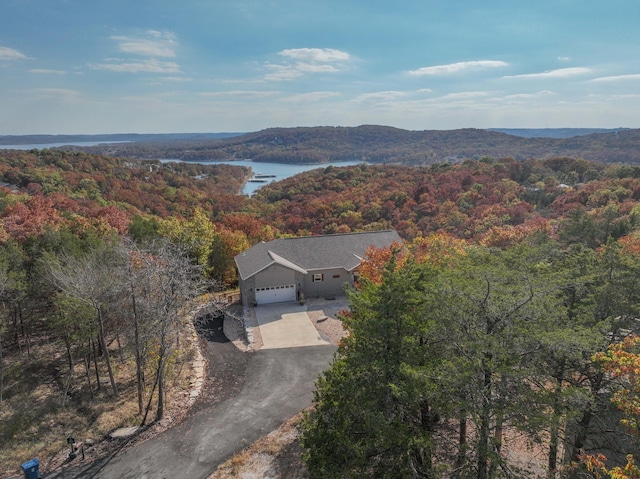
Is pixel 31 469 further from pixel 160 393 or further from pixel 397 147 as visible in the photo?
pixel 397 147

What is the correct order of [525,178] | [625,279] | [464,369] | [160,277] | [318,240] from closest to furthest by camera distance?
1. [464,369]
2. [625,279]
3. [160,277]
4. [318,240]
5. [525,178]

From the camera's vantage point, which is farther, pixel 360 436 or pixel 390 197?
pixel 390 197

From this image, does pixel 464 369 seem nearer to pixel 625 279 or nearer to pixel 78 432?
pixel 625 279

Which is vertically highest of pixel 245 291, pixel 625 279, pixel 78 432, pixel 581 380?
pixel 625 279

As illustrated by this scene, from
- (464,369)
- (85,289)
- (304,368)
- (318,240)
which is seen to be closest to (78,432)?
(85,289)

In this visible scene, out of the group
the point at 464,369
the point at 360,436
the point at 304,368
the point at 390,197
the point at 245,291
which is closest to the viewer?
the point at 464,369

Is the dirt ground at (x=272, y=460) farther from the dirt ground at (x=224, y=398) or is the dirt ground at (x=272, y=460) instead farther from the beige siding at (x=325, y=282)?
the beige siding at (x=325, y=282)

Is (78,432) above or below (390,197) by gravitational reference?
below
